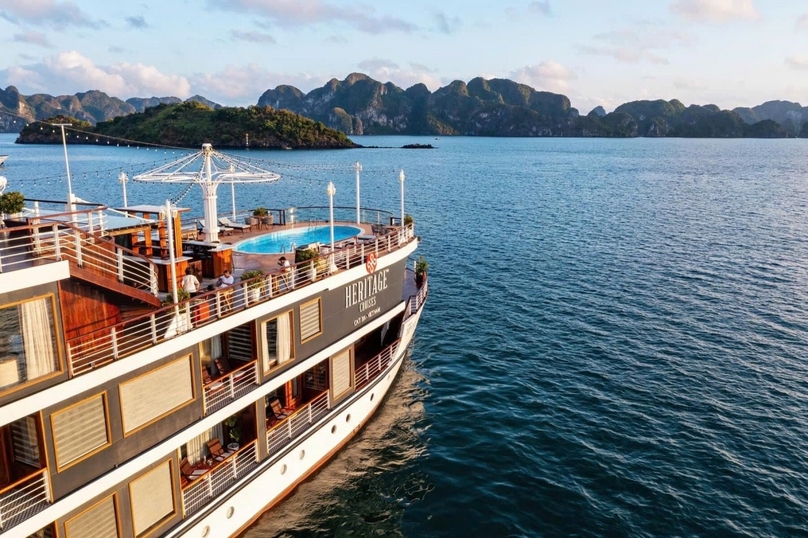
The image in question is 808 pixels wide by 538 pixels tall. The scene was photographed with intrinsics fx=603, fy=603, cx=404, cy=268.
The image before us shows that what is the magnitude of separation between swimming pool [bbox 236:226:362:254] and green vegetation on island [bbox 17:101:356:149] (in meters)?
144

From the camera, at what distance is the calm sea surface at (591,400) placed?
19.4 metres

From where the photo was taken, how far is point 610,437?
23.3 m

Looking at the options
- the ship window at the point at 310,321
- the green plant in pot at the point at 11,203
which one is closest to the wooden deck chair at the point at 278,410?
the ship window at the point at 310,321

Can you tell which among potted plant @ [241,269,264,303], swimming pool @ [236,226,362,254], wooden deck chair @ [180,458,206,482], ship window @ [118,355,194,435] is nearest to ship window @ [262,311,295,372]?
potted plant @ [241,269,264,303]

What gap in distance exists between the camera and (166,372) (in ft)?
48.3

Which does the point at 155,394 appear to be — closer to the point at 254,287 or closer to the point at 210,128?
the point at 254,287

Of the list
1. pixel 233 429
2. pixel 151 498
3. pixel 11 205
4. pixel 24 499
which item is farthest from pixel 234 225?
pixel 24 499

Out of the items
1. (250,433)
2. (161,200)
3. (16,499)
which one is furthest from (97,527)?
(161,200)

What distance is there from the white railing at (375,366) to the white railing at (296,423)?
230 centimetres

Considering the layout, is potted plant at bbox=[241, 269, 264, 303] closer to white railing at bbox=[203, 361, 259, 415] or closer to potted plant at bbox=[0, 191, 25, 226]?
white railing at bbox=[203, 361, 259, 415]

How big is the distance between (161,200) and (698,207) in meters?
69.8

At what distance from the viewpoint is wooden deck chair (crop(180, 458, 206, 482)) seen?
641 inches

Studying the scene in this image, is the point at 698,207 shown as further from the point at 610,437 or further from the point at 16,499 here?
the point at 16,499

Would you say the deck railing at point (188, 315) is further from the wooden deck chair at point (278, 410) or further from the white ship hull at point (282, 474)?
the white ship hull at point (282, 474)
